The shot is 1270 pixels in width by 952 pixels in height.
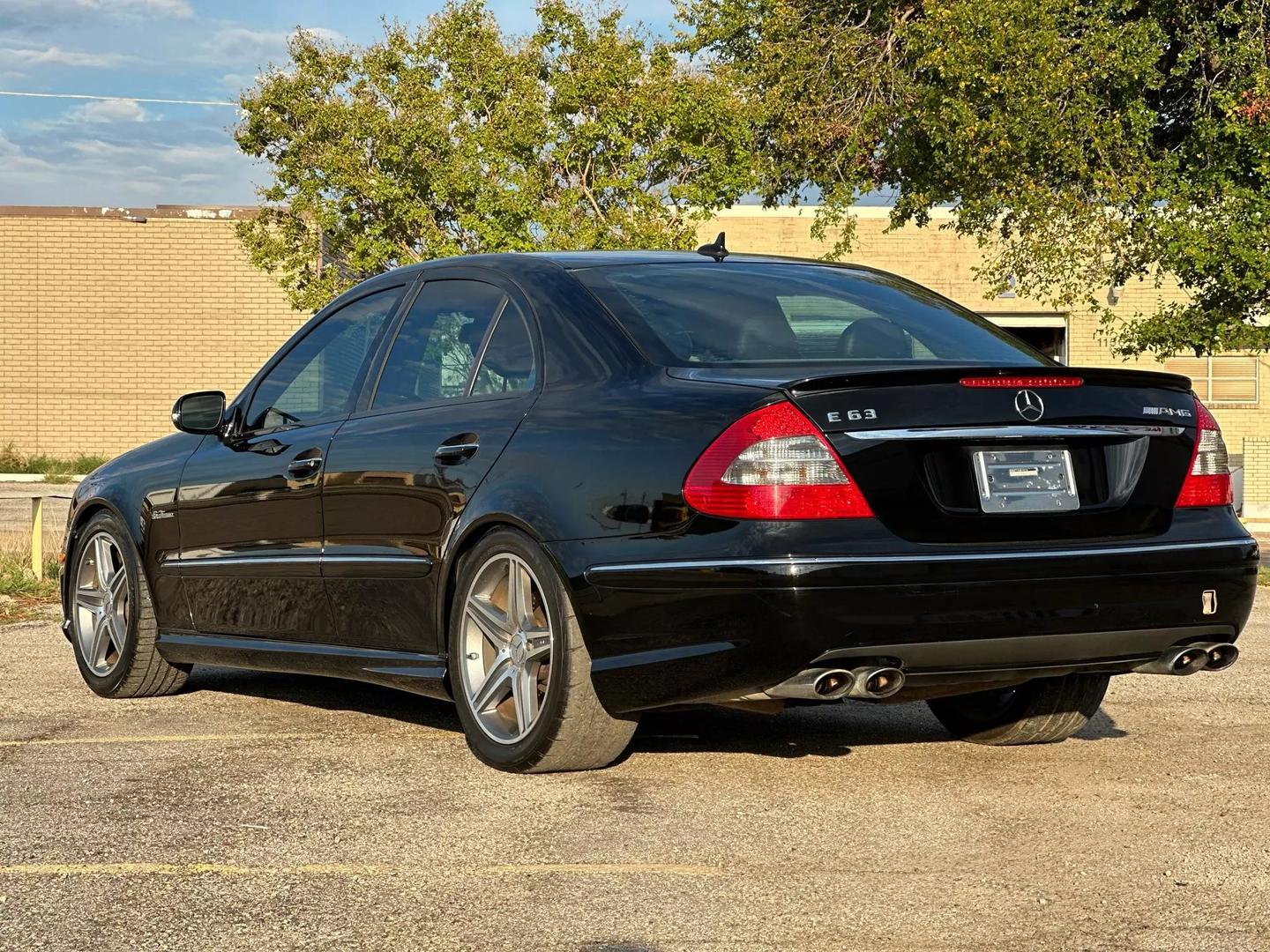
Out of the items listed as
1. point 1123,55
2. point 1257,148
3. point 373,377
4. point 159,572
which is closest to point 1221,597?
point 373,377

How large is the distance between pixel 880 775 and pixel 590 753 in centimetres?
91

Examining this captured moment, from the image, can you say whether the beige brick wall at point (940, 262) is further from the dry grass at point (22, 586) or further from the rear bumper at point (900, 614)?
the rear bumper at point (900, 614)

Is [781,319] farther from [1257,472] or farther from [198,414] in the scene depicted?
[1257,472]

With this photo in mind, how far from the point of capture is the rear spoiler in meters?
4.96

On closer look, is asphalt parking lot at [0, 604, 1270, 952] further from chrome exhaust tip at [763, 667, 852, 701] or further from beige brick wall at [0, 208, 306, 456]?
beige brick wall at [0, 208, 306, 456]

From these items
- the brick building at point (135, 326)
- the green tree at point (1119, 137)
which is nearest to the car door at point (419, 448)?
the green tree at point (1119, 137)

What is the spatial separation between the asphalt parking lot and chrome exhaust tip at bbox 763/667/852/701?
1.18ft

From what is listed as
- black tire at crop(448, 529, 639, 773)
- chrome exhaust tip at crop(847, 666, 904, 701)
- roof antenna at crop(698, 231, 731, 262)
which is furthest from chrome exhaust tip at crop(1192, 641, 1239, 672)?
roof antenna at crop(698, 231, 731, 262)

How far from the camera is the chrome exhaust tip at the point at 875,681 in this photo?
495 cm

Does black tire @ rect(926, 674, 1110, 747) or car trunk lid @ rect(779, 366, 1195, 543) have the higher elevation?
car trunk lid @ rect(779, 366, 1195, 543)

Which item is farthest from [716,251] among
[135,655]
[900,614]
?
[135,655]

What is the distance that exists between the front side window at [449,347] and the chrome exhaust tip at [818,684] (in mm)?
1461

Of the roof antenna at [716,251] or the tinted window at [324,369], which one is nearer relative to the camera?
the roof antenna at [716,251]

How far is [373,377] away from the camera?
21.5 ft
